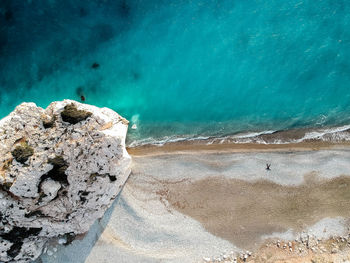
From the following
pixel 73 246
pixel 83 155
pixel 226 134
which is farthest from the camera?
pixel 226 134

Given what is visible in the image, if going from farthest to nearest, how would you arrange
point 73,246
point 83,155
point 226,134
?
point 226,134 < point 73,246 < point 83,155

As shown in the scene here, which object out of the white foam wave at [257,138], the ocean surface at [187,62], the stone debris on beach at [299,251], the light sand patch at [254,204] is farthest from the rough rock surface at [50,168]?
the stone debris on beach at [299,251]

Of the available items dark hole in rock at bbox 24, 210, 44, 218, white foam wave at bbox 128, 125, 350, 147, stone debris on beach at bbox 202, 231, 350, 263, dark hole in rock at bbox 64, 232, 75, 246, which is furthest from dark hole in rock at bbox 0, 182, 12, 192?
stone debris on beach at bbox 202, 231, 350, 263

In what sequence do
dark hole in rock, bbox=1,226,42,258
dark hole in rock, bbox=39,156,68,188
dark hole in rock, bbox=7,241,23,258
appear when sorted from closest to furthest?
dark hole in rock, bbox=39,156,68,188 < dark hole in rock, bbox=1,226,42,258 < dark hole in rock, bbox=7,241,23,258

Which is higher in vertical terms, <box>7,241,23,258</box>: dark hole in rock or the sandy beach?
the sandy beach

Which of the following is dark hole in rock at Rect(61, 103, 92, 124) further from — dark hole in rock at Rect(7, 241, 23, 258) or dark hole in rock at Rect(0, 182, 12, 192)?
dark hole in rock at Rect(7, 241, 23, 258)

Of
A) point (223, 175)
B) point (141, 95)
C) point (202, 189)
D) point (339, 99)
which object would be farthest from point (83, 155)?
point (339, 99)

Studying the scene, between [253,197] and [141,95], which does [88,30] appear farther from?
[253,197]
